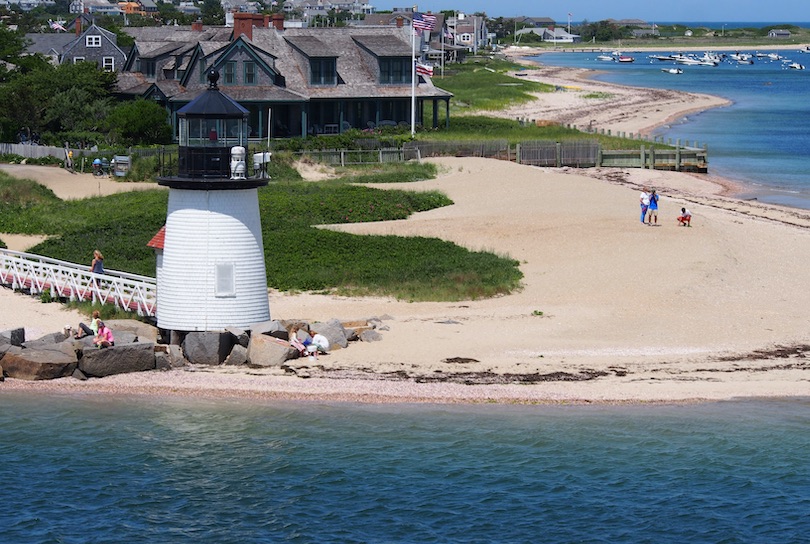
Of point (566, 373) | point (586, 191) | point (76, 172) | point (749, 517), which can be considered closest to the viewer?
point (749, 517)

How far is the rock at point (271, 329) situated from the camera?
Result: 26953 millimetres

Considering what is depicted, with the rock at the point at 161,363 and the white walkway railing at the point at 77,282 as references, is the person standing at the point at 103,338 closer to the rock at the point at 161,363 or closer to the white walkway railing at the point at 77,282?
the rock at the point at 161,363

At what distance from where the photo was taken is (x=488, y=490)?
2081 cm

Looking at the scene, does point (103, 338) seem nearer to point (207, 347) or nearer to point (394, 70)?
point (207, 347)

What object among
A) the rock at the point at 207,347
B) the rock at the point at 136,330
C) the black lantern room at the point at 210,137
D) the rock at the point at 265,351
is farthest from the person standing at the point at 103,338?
the black lantern room at the point at 210,137

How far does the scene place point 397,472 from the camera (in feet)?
70.6

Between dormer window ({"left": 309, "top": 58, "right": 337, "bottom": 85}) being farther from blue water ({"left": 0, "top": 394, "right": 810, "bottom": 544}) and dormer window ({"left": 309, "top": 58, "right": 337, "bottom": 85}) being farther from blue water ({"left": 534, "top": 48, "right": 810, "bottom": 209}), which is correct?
blue water ({"left": 0, "top": 394, "right": 810, "bottom": 544})

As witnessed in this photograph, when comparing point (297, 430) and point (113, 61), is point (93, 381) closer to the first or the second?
point (297, 430)

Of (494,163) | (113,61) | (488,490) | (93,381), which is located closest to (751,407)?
(488,490)

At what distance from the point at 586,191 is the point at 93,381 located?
90.6ft

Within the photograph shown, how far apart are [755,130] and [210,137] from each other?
73.2 m

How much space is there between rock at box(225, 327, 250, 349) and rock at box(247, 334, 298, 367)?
0.27m

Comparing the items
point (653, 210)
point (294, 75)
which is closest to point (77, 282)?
point (653, 210)

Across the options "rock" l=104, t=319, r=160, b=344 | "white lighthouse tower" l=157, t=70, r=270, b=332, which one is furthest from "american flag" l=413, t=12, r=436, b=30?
"rock" l=104, t=319, r=160, b=344
